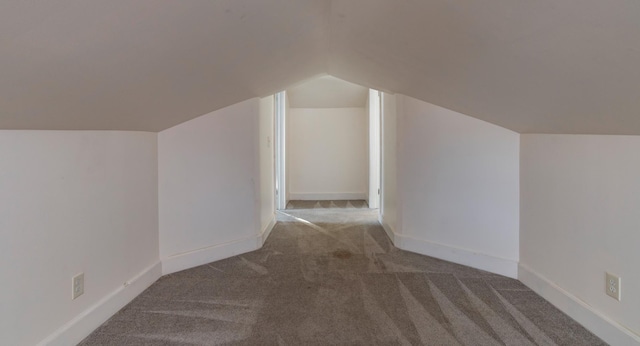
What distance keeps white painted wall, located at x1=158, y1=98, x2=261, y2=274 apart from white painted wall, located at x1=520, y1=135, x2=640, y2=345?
2312 mm

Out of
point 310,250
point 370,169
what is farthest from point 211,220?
point 370,169

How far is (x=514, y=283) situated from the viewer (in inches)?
96.3

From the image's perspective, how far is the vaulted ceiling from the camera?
40.9 inches

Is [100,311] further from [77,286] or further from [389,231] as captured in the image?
[389,231]

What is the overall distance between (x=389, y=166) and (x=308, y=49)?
1691 mm

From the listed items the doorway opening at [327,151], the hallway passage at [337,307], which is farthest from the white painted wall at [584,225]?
the doorway opening at [327,151]

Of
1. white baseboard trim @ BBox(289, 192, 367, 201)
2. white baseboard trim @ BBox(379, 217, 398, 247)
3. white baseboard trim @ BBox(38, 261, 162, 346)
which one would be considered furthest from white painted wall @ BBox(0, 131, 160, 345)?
white baseboard trim @ BBox(289, 192, 367, 201)

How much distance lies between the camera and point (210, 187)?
2.97 m

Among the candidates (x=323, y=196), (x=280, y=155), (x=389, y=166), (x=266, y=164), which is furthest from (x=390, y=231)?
(x=323, y=196)

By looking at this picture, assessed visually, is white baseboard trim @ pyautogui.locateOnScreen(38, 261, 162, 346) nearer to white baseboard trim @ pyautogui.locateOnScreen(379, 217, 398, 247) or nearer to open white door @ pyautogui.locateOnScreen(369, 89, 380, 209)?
white baseboard trim @ pyautogui.locateOnScreen(379, 217, 398, 247)

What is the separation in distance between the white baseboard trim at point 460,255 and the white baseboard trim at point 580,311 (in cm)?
13

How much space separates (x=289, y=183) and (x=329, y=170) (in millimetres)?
831

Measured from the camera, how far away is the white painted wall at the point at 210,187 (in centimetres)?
274

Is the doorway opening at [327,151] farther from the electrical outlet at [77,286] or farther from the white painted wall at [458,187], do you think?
the electrical outlet at [77,286]
